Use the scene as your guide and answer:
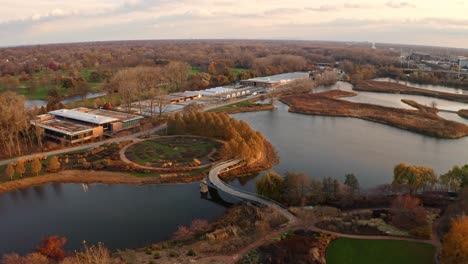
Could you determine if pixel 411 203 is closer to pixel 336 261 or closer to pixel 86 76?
pixel 336 261

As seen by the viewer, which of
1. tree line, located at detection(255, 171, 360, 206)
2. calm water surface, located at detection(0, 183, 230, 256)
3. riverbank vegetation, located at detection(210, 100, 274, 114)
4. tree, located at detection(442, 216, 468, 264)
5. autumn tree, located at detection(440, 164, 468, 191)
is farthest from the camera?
riverbank vegetation, located at detection(210, 100, 274, 114)

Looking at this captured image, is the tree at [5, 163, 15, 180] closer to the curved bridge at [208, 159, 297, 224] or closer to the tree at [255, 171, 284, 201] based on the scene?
the curved bridge at [208, 159, 297, 224]

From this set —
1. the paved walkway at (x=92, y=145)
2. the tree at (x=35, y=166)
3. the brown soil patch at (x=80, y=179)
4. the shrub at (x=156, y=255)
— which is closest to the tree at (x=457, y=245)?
the shrub at (x=156, y=255)

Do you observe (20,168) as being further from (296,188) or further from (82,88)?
(82,88)

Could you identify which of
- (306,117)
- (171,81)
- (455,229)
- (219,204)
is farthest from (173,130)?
(171,81)

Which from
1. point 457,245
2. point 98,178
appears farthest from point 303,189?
point 98,178

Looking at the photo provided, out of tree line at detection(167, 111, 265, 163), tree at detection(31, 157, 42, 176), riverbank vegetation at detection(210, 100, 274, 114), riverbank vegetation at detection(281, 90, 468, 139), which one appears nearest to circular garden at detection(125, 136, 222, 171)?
tree line at detection(167, 111, 265, 163)
